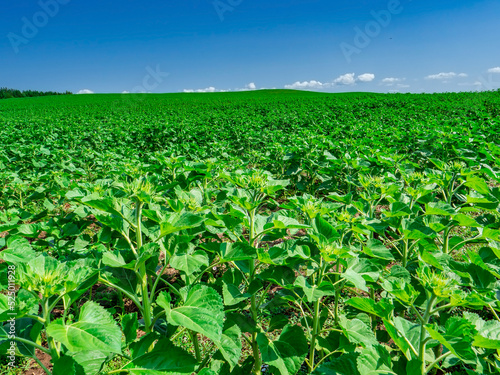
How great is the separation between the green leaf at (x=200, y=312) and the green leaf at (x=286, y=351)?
1.90 feet

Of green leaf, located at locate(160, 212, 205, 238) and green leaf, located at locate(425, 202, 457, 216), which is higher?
green leaf, located at locate(160, 212, 205, 238)

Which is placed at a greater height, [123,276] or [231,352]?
[123,276]

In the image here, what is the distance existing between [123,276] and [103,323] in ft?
1.89

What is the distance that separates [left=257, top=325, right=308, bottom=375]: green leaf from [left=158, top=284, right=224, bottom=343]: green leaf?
0.58 metres

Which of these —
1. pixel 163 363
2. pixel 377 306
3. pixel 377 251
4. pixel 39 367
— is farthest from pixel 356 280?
pixel 39 367

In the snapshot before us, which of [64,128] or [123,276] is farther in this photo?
[64,128]

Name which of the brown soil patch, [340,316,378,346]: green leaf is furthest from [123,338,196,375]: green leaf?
the brown soil patch

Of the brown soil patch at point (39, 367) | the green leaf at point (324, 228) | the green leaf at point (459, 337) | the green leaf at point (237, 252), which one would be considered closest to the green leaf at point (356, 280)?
the green leaf at point (324, 228)

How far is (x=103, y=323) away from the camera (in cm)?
132

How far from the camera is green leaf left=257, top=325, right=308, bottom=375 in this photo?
1.78 meters

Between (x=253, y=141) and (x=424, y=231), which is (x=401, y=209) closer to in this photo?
(x=424, y=231)

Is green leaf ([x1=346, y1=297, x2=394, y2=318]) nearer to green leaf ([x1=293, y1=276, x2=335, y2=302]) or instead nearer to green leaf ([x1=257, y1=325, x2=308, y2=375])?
green leaf ([x1=293, y1=276, x2=335, y2=302])

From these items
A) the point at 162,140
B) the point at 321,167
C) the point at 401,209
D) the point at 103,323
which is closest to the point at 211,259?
the point at 103,323

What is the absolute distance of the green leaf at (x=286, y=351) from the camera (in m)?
1.78
